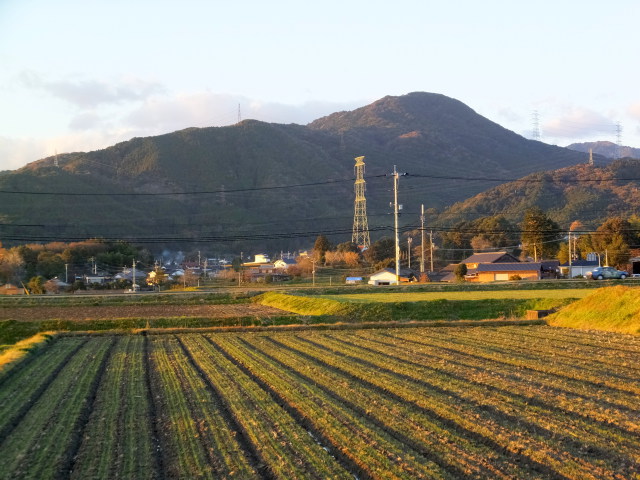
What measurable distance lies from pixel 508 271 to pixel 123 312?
4218cm

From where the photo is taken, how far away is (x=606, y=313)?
25.9m

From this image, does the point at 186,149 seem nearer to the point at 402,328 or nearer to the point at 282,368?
the point at 402,328

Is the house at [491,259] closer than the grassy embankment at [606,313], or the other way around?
the grassy embankment at [606,313]

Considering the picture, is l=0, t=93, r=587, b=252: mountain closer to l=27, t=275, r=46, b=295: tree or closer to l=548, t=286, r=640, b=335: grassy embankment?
l=27, t=275, r=46, b=295: tree

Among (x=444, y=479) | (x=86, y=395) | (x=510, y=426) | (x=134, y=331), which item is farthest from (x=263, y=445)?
(x=134, y=331)

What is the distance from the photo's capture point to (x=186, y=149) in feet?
543

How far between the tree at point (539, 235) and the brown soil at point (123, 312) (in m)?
46.4

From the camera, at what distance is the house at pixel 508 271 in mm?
67375

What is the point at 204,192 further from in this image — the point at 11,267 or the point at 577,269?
the point at 577,269

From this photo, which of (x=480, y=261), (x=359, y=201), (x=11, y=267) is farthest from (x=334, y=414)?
(x=11, y=267)

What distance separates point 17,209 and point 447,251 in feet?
228

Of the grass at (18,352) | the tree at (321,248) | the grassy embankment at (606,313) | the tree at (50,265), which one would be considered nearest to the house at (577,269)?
the tree at (321,248)

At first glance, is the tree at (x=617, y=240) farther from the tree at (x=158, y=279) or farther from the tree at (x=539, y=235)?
the tree at (x=158, y=279)

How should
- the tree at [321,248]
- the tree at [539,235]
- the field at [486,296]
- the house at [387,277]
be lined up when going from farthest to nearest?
the tree at [321,248] < the tree at [539,235] < the house at [387,277] < the field at [486,296]
